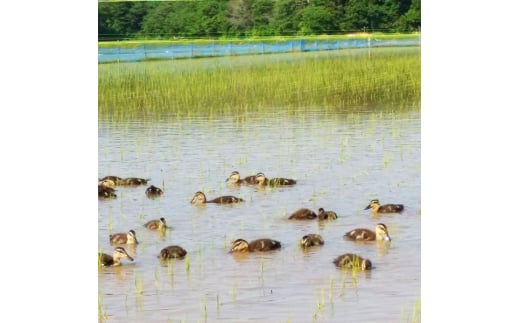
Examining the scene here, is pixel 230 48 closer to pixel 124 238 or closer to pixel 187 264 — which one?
pixel 124 238

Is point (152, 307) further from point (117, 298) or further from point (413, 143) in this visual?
point (413, 143)

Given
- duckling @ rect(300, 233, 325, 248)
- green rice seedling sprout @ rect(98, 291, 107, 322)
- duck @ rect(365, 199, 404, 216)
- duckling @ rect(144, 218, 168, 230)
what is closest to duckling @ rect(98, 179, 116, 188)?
Answer: duckling @ rect(144, 218, 168, 230)

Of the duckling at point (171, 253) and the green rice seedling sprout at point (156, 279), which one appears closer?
the green rice seedling sprout at point (156, 279)

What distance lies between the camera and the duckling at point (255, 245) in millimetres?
7703

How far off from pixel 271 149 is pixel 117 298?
1459mm

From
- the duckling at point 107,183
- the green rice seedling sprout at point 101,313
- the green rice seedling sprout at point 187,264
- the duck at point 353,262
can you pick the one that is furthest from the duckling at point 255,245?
the duckling at point 107,183

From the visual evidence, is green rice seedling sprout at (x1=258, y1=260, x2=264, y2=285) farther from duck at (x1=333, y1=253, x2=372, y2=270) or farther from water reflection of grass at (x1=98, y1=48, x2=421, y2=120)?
water reflection of grass at (x1=98, y1=48, x2=421, y2=120)

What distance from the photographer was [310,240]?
7758mm

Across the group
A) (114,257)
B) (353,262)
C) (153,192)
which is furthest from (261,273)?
(153,192)

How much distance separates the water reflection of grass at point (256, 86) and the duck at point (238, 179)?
428mm

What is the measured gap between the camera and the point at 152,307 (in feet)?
24.1

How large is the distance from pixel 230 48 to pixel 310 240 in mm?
1364

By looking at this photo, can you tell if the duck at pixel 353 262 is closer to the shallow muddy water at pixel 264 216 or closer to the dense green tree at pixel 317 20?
the shallow muddy water at pixel 264 216
